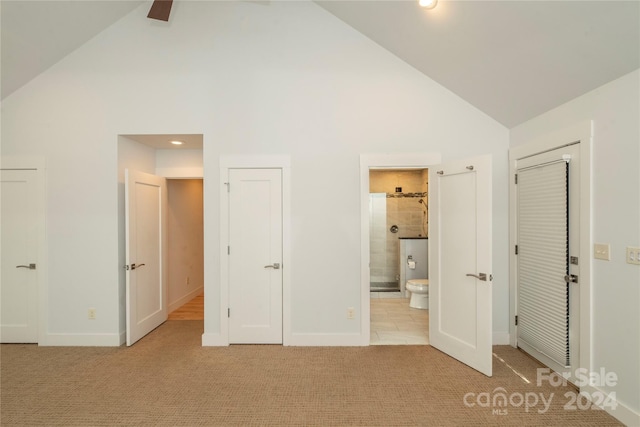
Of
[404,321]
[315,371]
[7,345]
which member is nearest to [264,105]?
[315,371]

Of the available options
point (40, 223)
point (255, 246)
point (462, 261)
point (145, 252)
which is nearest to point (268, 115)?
point (255, 246)

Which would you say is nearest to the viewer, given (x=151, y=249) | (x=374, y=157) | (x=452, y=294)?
(x=452, y=294)

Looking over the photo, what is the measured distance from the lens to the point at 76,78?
330cm

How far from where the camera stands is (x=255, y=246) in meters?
3.32

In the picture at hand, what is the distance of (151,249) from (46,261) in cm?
108

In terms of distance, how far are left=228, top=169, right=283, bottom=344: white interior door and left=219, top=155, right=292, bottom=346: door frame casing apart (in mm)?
48

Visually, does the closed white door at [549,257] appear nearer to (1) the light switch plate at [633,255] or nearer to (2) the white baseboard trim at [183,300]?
(1) the light switch plate at [633,255]

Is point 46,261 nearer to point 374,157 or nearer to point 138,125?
point 138,125

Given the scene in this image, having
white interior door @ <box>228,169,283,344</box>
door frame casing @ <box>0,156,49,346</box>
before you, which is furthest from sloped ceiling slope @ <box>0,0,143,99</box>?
white interior door @ <box>228,169,283,344</box>

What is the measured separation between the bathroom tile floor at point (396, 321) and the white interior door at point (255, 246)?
53.6 inches

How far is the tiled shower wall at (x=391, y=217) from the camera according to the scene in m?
5.75

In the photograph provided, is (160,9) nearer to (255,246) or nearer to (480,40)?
(255,246)

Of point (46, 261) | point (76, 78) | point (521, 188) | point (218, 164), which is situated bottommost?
point (46, 261)

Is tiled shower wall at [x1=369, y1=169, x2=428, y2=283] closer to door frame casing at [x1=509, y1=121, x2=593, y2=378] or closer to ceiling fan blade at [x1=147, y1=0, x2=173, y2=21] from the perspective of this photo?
door frame casing at [x1=509, y1=121, x2=593, y2=378]
